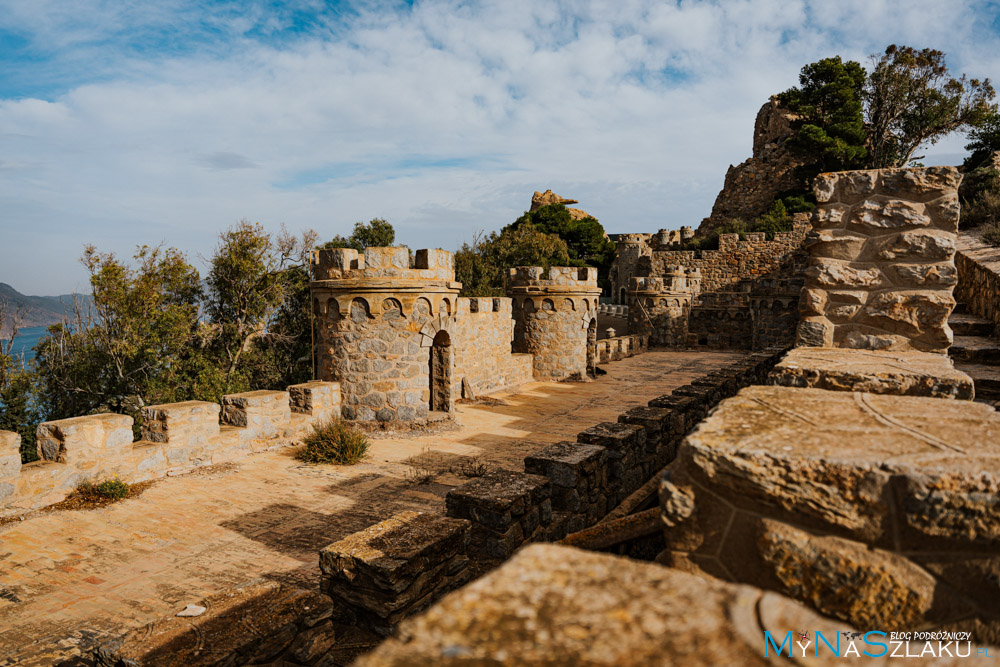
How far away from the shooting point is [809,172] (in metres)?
32.6

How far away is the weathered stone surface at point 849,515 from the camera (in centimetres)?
129

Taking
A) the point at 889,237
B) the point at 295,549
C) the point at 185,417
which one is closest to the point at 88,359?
→ the point at 185,417

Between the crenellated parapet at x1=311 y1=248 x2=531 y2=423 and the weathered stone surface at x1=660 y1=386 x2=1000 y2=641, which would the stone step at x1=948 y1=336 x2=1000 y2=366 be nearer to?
the weathered stone surface at x1=660 y1=386 x2=1000 y2=641

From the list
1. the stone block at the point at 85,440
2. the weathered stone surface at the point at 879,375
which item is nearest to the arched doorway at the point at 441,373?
the stone block at the point at 85,440

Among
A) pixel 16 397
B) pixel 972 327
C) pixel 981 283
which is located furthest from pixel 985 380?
pixel 16 397

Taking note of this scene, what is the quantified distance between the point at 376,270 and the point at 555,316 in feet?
21.9

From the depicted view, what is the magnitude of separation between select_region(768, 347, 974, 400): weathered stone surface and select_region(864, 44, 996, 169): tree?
3428cm

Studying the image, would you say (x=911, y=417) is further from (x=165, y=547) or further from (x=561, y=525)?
(x=165, y=547)

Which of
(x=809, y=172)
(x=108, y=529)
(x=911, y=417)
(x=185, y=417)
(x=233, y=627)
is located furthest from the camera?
(x=809, y=172)

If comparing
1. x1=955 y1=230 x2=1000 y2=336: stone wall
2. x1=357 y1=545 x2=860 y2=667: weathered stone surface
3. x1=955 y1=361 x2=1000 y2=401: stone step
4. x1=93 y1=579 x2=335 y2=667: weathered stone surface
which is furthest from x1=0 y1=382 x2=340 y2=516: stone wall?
x1=955 y1=230 x2=1000 y2=336: stone wall

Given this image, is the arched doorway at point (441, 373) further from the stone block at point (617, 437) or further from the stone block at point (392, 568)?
the stone block at point (392, 568)

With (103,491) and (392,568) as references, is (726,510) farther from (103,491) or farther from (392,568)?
(103,491)

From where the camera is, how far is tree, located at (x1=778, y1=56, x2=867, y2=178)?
3144cm

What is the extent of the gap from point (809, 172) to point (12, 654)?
37641mm
